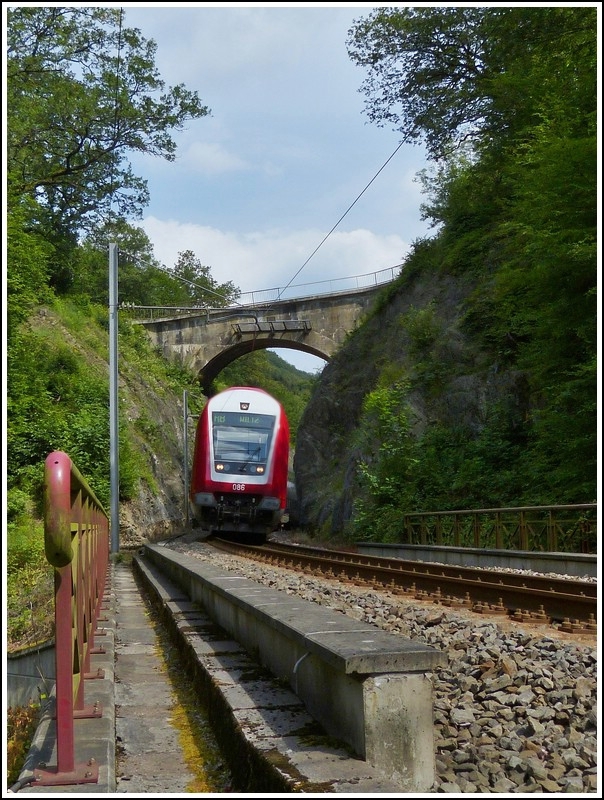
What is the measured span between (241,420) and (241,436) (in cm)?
42

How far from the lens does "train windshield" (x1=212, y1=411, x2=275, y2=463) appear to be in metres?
20.7

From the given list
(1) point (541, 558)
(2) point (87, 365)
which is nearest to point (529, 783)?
(1) point (541, 558)

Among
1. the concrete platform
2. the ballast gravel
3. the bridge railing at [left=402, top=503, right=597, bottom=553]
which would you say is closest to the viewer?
the concrete platform

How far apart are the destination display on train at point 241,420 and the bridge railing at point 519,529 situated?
14.6ft

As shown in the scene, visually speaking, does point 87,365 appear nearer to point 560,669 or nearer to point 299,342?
point 299,342

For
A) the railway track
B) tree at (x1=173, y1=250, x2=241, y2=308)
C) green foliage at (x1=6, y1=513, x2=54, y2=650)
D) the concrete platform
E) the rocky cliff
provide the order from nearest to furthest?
the concrete platform, the railway track, green foliage at (x1=6, y1=513, x2=54, y2=650), the rocky cliff, tree at (x1=173, y1=250, x2=241, y2=308)

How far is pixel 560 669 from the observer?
447 centimetres

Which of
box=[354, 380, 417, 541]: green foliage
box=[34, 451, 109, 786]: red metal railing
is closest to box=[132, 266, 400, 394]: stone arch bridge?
box=[354, 380, 417, 541]: green foliage

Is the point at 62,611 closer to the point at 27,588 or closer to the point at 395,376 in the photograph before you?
the point at 27,588

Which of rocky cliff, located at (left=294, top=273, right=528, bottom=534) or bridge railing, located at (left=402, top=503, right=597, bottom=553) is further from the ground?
rocky cliff, located at (left=294, top=273, right=528, bottom=534)

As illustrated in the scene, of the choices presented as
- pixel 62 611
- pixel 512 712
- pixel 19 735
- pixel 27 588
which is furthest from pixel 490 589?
pixel 27 588

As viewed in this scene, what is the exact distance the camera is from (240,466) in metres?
20.7

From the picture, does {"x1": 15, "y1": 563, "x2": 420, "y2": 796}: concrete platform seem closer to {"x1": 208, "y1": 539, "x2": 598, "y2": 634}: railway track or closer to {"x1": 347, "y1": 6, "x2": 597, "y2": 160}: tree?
{"x1": 208, "y1": 539, "x2": 598, "y2": 634}: railway track

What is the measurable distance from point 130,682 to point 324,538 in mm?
22073
